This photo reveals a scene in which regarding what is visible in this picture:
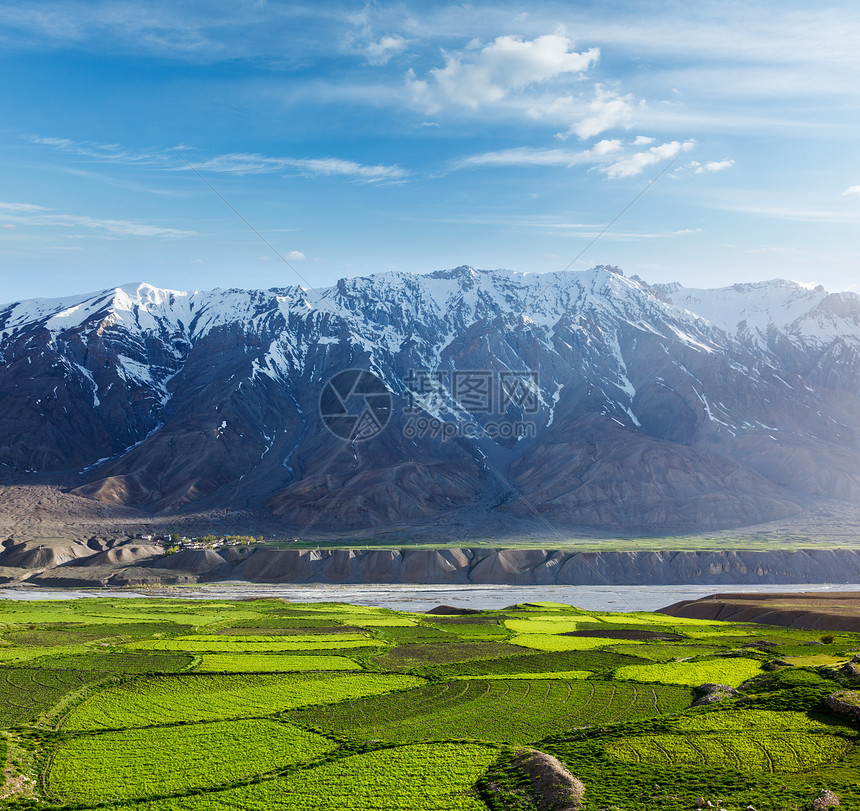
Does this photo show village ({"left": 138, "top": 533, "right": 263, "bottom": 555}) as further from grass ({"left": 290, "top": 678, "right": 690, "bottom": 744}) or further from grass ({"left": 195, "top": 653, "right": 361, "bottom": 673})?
grass ({"left": 290, "top": 678, "right": 690, "bottom": 744})

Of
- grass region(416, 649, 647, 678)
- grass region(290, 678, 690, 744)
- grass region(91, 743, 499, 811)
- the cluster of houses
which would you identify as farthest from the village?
grass region(91, 743, 499, 811)

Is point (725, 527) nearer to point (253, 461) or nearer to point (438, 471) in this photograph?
point (438, 471)

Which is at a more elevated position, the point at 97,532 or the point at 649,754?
the point at 649,754

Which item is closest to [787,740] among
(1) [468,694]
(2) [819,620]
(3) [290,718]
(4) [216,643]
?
(1) [468,694]

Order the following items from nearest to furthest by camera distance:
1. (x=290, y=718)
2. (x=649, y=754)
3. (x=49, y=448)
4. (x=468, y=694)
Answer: (x=649, y=754)
(x=290, y=718)
(x=468, y=694)
(x=49, y=448)

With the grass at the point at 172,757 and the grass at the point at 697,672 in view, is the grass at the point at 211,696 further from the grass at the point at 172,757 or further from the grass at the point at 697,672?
the grass at the point at 697,672

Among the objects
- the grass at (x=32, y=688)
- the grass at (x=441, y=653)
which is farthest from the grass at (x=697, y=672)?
the grass at (x=32, y=688)
